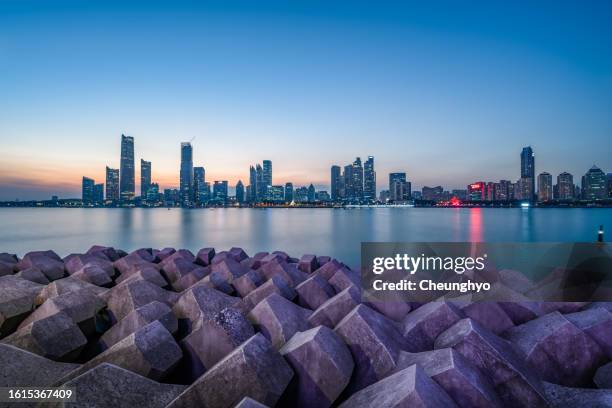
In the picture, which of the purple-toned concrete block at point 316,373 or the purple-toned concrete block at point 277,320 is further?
the purple-toned concrete block at point 277,320

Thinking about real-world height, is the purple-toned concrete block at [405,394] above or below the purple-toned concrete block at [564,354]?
above

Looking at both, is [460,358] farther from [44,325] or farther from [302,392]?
[44,325]

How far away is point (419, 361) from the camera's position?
2619 millimetres

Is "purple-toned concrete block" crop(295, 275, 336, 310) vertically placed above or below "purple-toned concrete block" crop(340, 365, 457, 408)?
below

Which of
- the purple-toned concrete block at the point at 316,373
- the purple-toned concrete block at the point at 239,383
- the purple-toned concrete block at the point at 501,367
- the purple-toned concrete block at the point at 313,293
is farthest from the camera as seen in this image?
the purple-toned concrete block at the point at 313,293

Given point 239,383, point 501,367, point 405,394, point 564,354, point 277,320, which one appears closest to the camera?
point 405,394

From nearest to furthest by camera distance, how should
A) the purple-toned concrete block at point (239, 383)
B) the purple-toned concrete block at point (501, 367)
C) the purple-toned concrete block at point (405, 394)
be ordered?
the purple-toned concrete block at point (405, 394) → the purple-toned concrete block at point (239, 383) → the purple-toned concrete block at point (501, 367)

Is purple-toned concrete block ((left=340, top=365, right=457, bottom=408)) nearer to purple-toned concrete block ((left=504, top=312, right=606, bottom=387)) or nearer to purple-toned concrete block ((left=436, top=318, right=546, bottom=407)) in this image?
purple-toned concrete block ((left=436, top=318, right=546, bottom=407))

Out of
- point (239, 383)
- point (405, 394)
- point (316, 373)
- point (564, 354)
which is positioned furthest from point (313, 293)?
point (405, 394)

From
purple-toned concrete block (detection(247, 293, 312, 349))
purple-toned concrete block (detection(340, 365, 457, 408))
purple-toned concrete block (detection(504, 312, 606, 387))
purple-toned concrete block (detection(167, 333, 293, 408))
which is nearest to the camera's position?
purple-toned concrete block (detection(340, 365, 457, 408))

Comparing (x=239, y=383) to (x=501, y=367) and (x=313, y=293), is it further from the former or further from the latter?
(x=313, y=293)

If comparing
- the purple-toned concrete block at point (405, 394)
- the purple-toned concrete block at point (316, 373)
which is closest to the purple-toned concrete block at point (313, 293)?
the purple-toned concrete block at point (316, 373)

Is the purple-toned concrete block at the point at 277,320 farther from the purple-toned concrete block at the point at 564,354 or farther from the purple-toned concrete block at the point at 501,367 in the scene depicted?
the purple-toned concrete block at the point at 564,354

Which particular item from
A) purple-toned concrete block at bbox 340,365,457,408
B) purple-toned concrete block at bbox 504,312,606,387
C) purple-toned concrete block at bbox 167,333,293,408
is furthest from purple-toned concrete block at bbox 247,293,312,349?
purple-toned concrete block at bbox 504,312,606,387
